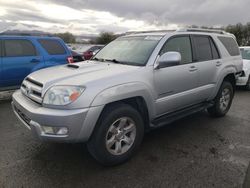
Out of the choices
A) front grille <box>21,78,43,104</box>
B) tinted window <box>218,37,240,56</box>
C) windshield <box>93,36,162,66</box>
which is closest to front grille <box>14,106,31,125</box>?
front grille <box>21,78,43,104</box>

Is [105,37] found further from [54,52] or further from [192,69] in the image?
[192,69]

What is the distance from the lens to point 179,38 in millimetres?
4148

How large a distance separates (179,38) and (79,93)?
7.25ft

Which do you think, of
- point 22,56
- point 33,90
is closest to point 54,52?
point 22,56

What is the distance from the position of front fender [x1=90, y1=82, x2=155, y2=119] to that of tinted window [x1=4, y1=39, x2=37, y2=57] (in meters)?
4.30

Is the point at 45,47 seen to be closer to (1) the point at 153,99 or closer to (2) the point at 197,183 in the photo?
(1) the point at 153,99

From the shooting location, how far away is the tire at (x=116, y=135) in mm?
2941

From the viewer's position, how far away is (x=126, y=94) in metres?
3.12

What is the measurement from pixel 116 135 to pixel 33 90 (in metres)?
1.24

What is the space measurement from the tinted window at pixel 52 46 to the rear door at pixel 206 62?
4095mm

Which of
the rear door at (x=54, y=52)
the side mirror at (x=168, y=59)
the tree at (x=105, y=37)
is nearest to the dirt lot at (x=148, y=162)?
the side mirror at (x=168, y=59)

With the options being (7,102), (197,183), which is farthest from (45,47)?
(197,183)

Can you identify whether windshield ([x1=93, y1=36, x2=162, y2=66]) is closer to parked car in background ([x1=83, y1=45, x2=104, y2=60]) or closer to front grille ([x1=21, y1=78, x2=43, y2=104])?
front grille ([x1=21, y1=78, x2=43, y2=104])

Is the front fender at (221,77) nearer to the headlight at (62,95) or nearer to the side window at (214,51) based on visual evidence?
the side window at (214,51)
